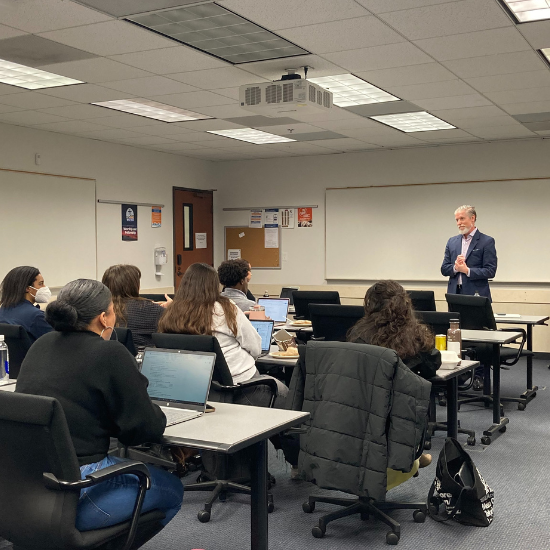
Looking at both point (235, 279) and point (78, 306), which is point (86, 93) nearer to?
point (235, 279)

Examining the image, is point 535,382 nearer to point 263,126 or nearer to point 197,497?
point 263,126

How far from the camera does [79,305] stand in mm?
2113

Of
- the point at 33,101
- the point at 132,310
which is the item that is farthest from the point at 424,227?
the point at 132,310

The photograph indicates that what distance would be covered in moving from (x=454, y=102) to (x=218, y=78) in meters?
2.11

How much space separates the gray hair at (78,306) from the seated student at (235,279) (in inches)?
89.3

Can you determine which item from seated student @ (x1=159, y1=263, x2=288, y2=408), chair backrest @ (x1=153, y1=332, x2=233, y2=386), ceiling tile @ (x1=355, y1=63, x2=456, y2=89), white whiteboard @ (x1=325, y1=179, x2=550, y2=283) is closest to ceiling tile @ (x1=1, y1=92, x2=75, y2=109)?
ceiling tile @ (x1=355, y1=63, x2=456, y2=89)

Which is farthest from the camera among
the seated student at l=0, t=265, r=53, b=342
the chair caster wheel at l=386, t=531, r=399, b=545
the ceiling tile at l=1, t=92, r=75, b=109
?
the ceiling tile at l=1, t=92, r=75, b=109

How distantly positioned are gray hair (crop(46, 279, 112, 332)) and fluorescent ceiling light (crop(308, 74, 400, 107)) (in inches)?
125

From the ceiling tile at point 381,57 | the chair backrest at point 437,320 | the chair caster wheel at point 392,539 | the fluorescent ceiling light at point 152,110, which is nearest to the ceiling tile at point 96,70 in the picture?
the fluorescent ceiling light at point 152,110

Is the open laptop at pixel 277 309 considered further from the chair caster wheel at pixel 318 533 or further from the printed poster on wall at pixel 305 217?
the printed poster on wall at pixel 305 217

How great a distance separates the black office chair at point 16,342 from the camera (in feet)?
11.4

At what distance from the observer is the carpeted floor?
290 cm

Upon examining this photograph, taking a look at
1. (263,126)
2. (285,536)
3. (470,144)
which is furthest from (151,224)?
(285,536)

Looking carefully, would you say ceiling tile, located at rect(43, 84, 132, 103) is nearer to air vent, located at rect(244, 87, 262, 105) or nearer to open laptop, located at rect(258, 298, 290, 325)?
air vent, located at rect(244, 87, 262, 105)
